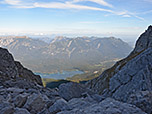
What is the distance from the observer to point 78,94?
24344 millimetres

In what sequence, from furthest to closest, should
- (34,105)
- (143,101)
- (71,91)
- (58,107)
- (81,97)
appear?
(71,91) → (81,97) → (58,107) → (34,105) → (143,101)

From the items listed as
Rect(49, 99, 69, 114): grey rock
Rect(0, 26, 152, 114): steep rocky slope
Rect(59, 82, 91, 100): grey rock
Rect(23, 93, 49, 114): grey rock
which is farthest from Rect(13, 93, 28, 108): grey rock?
Rect(59, 82, 91, 100): grey rock

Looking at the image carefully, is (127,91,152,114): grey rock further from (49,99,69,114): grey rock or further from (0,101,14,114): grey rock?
(0,101,14,114): grey rock

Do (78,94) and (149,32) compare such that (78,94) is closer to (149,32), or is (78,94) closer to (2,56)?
(2,56)

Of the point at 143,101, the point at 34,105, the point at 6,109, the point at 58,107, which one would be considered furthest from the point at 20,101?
the point at 143,101

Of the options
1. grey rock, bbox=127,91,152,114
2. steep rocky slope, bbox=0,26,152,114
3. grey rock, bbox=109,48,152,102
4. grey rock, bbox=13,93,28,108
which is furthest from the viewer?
grey rock, bbox=109,48,152,102

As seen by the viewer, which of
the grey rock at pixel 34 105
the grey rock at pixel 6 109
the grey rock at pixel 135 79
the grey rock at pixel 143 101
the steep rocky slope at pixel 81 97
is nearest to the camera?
the grey rock at pixel 6 109

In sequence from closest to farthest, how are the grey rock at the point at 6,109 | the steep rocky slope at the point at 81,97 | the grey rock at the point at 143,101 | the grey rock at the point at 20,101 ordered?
the grey rock at the point at 6,109 < the steep rocky slope at the point at 81,97 < the grey rock at the point at 143,101 < the grey rock at the point at 20,101

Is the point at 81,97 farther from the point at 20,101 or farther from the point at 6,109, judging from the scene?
the point at 6,109

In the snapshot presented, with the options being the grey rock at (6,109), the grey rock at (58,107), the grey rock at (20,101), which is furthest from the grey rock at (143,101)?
the grey rock at (6,109)

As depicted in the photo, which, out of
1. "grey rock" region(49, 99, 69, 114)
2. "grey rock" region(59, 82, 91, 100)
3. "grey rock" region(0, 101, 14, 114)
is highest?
"grey rock" region(0, 101, 14, 114)

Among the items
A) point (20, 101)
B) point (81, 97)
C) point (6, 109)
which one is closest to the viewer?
point (6, 109)

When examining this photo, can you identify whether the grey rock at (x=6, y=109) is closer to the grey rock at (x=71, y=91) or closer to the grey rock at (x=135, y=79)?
the grey rock at (x=71, y=91)

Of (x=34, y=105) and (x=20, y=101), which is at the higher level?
(x=20, y=101)
